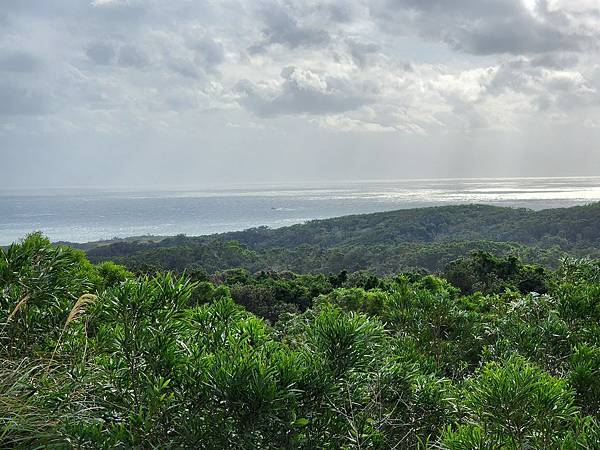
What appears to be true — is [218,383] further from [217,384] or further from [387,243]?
[387,243]

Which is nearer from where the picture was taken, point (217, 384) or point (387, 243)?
point (217, 384)

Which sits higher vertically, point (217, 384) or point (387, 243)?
point (217, 384)

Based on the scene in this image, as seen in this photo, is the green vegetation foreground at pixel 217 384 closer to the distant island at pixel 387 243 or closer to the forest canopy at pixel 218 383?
the forest canopy at pixel 218 383

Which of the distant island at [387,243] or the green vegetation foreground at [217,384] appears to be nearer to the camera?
the green vegetation foreground at [217,384]

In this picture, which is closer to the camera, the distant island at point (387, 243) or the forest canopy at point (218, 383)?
the forest canopy at point (218, 383)

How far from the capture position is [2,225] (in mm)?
102688

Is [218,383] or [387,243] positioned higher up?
[218,383]

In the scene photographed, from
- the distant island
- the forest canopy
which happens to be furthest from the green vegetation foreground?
the distant island

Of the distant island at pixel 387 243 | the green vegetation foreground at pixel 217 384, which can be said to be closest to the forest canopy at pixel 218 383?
the green vegetation foreground at pixel 217 384

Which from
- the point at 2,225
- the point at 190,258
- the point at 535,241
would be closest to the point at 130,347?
the point at 190,258

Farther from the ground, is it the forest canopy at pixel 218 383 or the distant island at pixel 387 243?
the forest canopy at pixel 218 383

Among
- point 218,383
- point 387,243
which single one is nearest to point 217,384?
point 218,383

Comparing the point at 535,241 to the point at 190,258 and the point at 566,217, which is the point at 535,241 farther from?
the point at 190,258

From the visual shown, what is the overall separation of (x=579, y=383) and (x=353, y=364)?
1632mm
